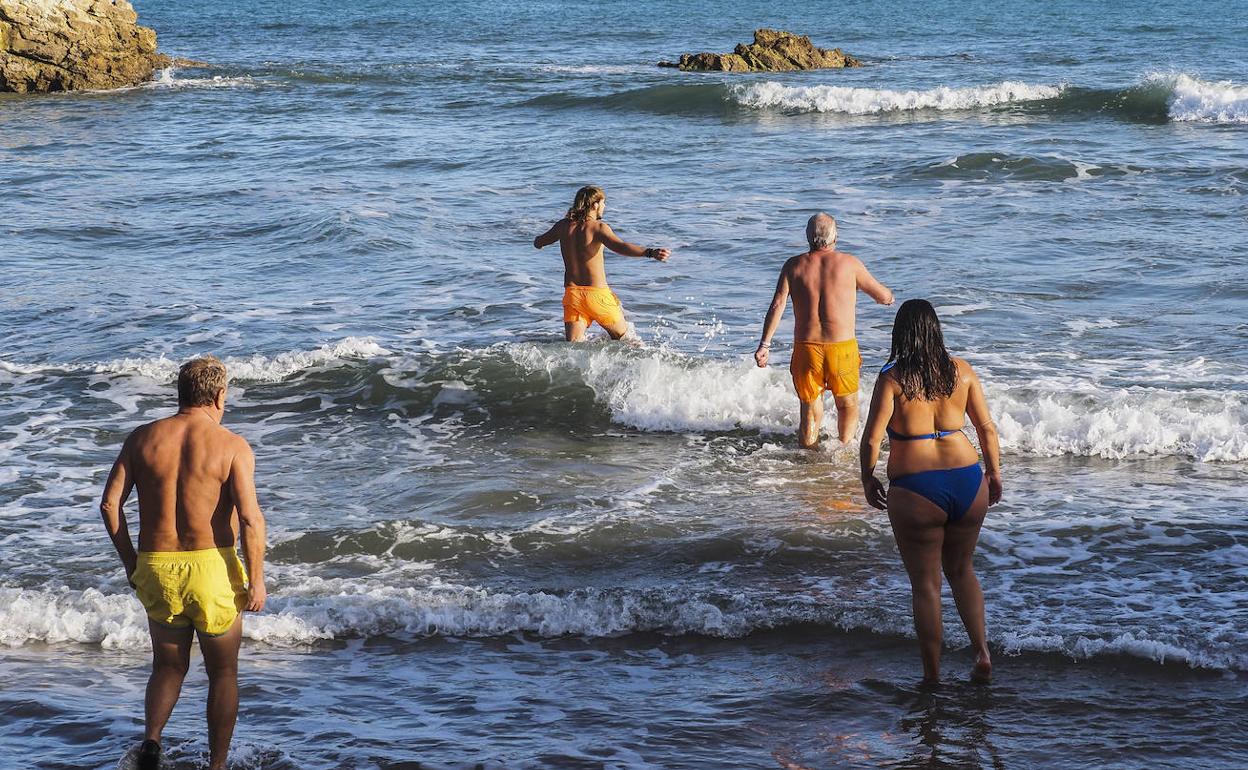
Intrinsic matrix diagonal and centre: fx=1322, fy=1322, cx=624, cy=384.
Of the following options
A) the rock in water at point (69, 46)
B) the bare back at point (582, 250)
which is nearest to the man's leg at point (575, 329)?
the bare back at point (582, 250)

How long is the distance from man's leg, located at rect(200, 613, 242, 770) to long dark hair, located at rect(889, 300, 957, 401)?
9.41 ft

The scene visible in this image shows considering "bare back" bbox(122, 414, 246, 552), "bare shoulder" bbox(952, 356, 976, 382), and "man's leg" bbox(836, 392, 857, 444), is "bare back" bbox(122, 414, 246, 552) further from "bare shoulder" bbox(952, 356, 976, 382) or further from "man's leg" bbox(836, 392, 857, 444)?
"man's leg" bbox(836, 392, 857, 444)

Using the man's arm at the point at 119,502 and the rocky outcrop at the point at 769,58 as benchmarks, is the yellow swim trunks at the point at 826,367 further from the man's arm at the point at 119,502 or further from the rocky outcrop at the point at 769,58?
the rocky outcrop at the point at 769,58

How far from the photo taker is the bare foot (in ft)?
19.2

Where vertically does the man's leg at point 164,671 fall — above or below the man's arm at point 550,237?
below

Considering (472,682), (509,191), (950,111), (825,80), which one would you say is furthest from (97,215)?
(825,80)

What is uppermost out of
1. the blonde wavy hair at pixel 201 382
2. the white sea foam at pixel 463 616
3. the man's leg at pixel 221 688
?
the blonde wavy hair at pixel 201 382

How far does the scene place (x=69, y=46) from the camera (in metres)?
29.9

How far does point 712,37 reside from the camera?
46500mm

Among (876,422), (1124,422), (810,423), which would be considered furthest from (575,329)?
(876,422)

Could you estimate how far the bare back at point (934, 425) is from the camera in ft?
18.2

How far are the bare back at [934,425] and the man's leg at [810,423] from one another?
3608 mm

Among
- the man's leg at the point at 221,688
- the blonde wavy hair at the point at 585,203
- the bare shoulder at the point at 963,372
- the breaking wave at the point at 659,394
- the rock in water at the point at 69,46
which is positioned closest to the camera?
the man's leg at the point at 221,688

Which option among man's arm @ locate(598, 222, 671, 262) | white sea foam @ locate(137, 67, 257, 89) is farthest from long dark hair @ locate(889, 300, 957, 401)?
white sea foam @ locate(137, 67, 257, 89)
